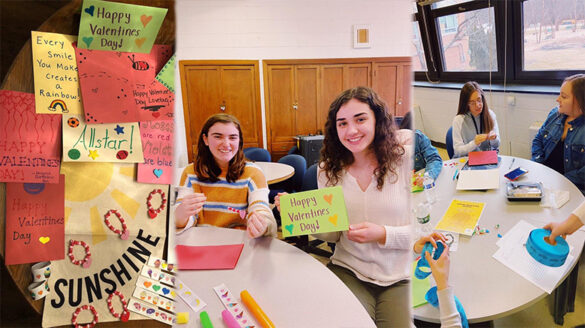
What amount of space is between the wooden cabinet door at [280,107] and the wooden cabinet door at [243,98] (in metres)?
0.02

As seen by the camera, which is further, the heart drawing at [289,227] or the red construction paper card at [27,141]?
the heart drawing at [289,227]

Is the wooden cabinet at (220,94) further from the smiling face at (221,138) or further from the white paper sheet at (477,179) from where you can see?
the white paper sheet at (477,179)

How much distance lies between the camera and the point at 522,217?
0.55 m

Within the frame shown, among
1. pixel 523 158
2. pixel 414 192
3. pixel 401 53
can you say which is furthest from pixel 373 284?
pixel 401 53

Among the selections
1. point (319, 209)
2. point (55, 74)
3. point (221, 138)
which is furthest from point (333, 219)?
point (55, 74)

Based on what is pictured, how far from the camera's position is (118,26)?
41 centimetres

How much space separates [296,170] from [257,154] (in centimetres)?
7

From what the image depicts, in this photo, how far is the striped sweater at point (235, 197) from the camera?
577 mm

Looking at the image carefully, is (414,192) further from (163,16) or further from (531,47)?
(163,16)

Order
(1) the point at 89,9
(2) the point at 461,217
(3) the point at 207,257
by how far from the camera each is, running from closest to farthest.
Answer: (1) the point at 89,9 < (2) the point at 461,217 < (3) the point at 207,257

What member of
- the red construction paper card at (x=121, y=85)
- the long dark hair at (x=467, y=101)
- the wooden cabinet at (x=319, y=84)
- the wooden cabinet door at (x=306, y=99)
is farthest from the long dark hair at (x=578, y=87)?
the red construction paper card at (x=121, y=85)

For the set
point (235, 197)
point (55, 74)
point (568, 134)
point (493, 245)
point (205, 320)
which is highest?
point (55, 74)

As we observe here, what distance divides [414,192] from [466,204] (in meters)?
0.14

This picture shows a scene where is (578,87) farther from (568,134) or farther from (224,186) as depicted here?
(224,186)
